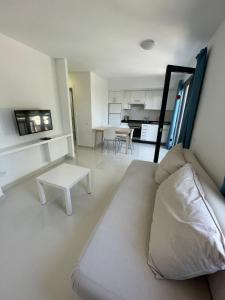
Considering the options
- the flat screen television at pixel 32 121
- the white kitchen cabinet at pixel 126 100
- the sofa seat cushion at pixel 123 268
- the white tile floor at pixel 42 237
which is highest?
the white kitchen cabinet at pixel 126 100

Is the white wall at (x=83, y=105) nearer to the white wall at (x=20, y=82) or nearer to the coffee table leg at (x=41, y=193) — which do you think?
the white wall at (x=20, y=82)

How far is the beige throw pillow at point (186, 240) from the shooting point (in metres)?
0.66

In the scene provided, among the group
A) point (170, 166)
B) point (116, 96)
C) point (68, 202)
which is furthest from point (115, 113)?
point (68, 202)

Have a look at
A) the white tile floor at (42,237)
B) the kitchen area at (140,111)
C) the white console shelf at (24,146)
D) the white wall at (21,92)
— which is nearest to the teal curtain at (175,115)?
the kitchen area at (140,111)

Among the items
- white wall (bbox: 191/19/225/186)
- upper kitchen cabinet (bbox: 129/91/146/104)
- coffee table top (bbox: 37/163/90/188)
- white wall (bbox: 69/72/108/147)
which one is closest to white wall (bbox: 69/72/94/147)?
white wall (bbox: 69/72/108/147)

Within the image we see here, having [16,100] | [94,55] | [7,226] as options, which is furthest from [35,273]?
[94,55]

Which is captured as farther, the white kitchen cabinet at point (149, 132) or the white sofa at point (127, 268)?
the white kitchen cabinet at point (149, 132)

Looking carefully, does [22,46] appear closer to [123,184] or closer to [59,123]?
Result: [59,123]

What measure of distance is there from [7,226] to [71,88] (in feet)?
13.4

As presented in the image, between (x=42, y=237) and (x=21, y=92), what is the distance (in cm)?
245

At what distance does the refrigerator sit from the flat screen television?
3401 mm

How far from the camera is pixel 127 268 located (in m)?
0.81

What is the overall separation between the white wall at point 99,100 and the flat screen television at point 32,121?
75.3 inches

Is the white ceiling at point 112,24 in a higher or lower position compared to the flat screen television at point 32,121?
higher
